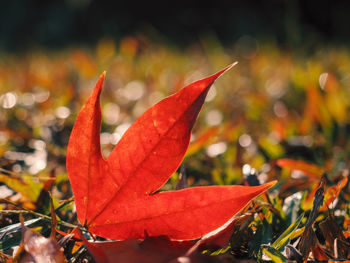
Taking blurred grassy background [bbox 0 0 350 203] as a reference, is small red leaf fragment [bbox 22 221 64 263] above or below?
above

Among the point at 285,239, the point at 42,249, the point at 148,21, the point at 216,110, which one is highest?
the point at 42,249

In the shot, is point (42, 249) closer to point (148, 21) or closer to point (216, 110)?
point (216, 110)

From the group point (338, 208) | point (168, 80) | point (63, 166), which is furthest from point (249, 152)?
point (168, 80)

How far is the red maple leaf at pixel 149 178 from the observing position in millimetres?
600

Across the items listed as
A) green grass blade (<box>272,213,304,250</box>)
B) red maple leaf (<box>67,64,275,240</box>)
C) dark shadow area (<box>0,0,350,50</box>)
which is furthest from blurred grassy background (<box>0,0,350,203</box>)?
dark shadow area (<box>0,0,350,50</box>)

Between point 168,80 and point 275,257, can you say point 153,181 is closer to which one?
point 275,257

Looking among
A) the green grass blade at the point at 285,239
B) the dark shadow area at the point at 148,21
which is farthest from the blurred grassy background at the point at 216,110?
the dark shadow area at the point at 148,21

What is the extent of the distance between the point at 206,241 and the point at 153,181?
0.41 ft

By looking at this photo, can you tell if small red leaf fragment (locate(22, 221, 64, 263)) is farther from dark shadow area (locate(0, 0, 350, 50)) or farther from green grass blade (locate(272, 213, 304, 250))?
dark shadow area (locate(0, 0, 350, 50))

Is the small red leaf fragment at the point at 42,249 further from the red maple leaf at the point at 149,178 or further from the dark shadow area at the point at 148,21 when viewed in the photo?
the dark shadow area at the point at 148,21

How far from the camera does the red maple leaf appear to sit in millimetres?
600

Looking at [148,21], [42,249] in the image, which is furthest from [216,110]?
[148,21]

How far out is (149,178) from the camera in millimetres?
623

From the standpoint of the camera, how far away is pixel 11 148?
4.24ft
